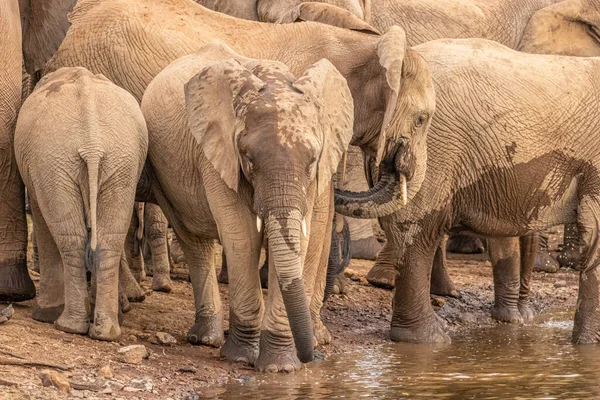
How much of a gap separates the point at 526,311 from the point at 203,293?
113 inches

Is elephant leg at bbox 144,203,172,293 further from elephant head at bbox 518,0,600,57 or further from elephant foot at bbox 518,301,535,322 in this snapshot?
elephant head at bbox 518,0,600,57

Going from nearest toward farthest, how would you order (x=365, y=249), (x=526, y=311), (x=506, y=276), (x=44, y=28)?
(x=44, y=28), (x=506, y=276), (x=526, y=311), (x=365, y=249)

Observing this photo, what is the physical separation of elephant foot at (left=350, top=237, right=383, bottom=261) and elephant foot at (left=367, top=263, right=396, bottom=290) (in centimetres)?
123

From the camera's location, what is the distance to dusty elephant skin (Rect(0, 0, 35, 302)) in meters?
9.01

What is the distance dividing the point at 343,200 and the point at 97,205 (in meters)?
1.71

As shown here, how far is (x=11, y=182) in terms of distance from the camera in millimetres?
9156

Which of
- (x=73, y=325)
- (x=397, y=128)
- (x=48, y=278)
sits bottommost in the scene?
(x=73, y=325)

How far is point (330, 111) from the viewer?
26.5 feet

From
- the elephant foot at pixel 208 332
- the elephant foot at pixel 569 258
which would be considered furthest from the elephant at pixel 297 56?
the elephant foot at pixel 569 258

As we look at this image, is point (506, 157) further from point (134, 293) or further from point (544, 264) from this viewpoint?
point (544, 264)

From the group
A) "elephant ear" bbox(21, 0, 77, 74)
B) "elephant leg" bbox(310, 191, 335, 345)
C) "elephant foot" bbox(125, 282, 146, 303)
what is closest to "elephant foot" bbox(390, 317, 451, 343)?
"elephant leg" bbox(310, 191, 335, 345)

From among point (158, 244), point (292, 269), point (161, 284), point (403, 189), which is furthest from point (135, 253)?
point (292, 269)

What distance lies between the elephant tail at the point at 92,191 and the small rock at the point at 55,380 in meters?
1.04

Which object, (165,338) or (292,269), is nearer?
(292,269)
